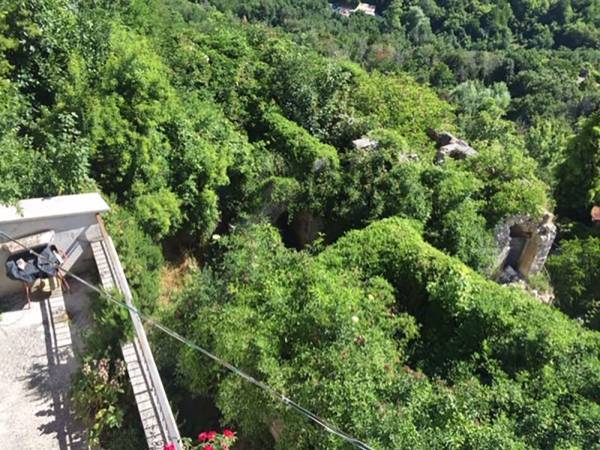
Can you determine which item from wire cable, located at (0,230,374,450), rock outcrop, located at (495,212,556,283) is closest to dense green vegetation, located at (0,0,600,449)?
wire cable, located at (0,230,374,450)

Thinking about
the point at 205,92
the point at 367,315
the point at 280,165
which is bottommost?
the point at 367,315

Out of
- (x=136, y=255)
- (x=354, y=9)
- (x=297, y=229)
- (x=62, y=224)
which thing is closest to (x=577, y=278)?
(x=297, y=229)

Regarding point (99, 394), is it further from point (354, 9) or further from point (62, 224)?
point (354, 9)

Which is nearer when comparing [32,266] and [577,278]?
[32,266]

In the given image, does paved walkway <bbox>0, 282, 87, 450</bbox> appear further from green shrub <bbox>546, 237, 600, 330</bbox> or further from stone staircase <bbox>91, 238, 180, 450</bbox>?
green shrub <bbox>546, 237, 600, 330</bbox>

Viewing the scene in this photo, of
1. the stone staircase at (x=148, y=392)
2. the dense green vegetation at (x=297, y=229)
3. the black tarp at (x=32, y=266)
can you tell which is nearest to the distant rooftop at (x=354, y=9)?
the dense green vegetation at (x=297, y=229)

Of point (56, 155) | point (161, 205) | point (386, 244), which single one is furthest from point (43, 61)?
point (386, 244)

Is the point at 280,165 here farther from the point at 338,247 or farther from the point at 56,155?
the point at 56,155
